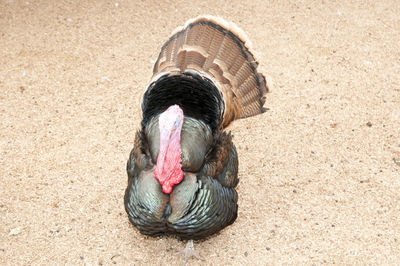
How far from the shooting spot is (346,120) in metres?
4.35

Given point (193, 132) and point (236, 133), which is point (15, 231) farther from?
point (236, 133)

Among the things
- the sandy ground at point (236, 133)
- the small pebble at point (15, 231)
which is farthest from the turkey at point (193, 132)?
the small pebble at point (15, 231)

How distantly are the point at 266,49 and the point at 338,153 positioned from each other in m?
1.73

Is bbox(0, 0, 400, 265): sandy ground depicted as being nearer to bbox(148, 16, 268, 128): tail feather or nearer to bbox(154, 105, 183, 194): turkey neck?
bbox(148, 16, 268, 128): tail feather

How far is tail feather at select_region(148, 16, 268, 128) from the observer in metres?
3.64

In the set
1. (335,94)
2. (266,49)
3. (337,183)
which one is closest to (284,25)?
(266,49)

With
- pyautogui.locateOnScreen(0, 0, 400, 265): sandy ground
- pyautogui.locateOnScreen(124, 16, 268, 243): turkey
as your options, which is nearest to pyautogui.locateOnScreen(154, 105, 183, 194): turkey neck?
pyautogui.locateOnScreen(124, 16, 268, 243): turkey

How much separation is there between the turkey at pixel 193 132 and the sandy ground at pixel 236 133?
17.1 inches

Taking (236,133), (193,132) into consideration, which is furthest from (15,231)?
(236,133)

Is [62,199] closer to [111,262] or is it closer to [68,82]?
[111,262]

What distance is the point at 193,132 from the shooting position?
9.99 feet

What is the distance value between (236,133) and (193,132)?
126 centimetres

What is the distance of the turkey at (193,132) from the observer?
284cm

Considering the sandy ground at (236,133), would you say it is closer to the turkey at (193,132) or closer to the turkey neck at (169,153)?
the turkey at (193,132)
